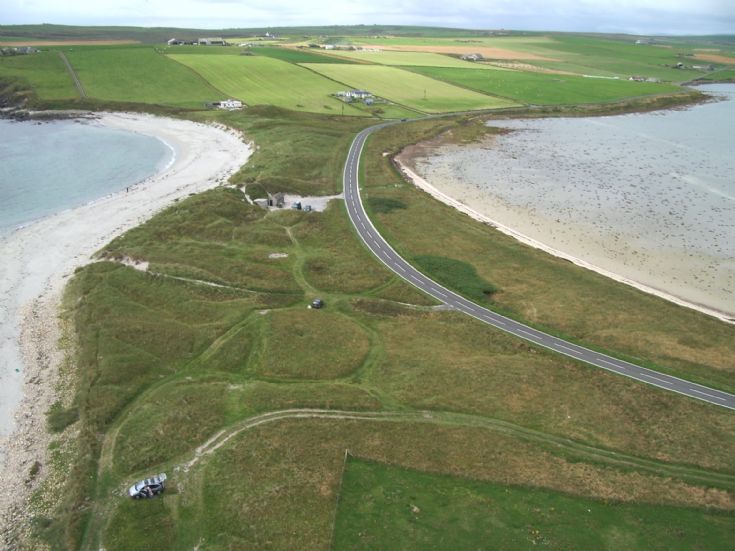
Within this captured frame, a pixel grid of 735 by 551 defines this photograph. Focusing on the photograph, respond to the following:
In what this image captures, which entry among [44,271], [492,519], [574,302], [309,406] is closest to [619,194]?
[574,302]

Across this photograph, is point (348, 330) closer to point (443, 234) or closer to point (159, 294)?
point (159, 294)

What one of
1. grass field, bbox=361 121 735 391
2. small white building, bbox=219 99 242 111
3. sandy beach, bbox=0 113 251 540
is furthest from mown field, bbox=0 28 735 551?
small white building, bbox=219 99 242 111

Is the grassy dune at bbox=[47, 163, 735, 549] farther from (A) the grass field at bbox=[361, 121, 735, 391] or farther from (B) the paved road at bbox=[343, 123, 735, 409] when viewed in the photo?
(A) the grass field at bbox=[361, 121, 735, 391]

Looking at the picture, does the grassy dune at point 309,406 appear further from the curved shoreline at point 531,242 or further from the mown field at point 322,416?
the curved shoreline at point 531,242

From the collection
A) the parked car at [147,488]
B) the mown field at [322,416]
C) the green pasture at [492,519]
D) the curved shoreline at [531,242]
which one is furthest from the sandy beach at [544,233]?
the parked car at [147,488]

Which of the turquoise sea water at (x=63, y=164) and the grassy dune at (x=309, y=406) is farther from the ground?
the turquoise sea water at (x=63, y=164)

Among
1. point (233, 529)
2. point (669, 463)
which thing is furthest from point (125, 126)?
point (669, 463)
